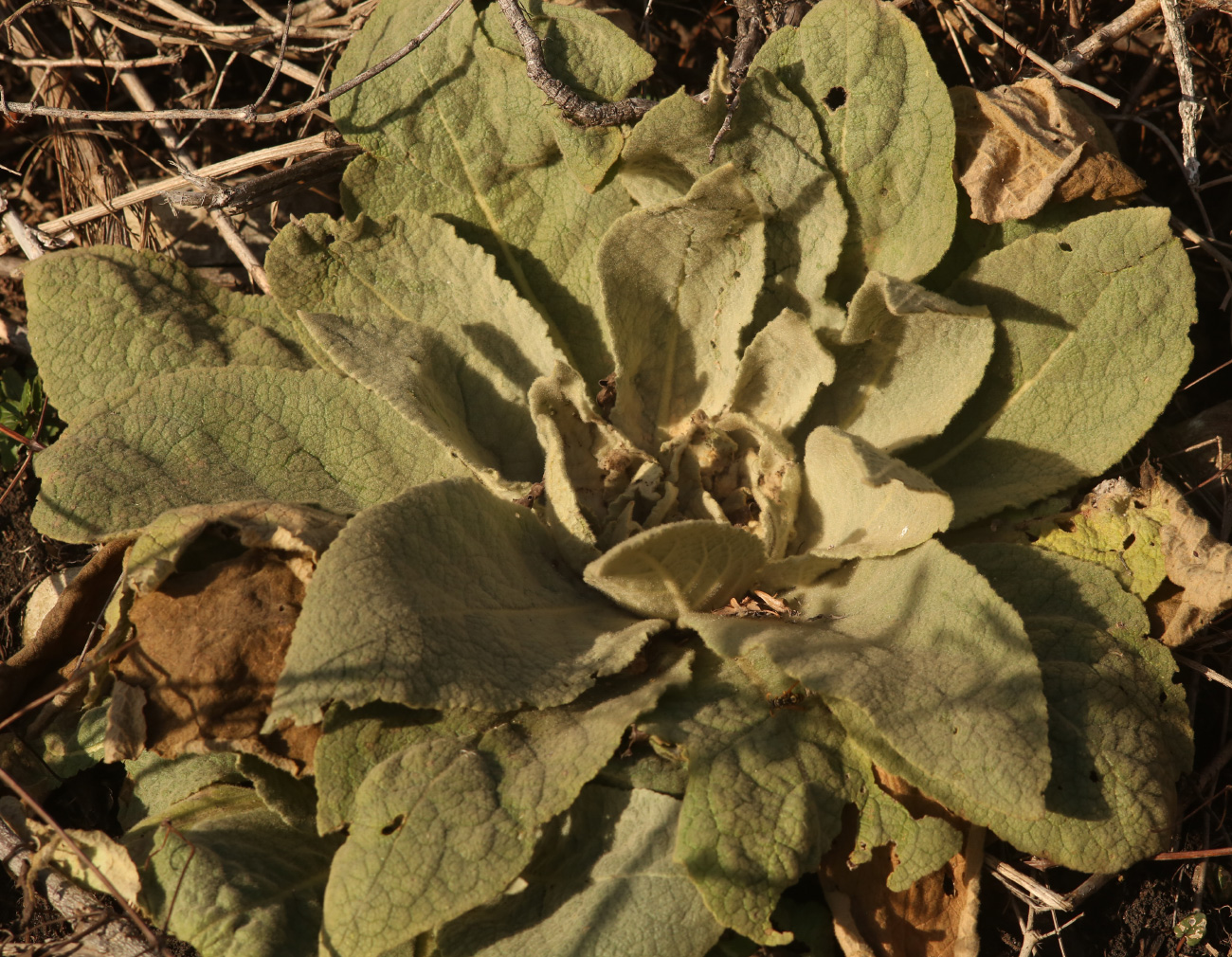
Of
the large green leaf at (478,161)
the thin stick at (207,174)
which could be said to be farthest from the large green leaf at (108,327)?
the large green leaf at (478,161)

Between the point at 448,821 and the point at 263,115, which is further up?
the point at 263,115

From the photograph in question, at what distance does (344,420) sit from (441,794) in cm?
91

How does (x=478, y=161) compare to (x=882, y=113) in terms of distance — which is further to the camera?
(x=478, y=161)

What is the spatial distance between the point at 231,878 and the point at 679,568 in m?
1.01

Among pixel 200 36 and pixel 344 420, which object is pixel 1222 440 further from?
pixel 200 36

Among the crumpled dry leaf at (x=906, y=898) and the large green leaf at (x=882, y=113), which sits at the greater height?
the large green leaf at (x=882, y=113)

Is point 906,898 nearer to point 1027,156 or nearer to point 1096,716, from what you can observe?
point 1096,716

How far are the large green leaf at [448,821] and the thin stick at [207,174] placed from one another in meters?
1.60

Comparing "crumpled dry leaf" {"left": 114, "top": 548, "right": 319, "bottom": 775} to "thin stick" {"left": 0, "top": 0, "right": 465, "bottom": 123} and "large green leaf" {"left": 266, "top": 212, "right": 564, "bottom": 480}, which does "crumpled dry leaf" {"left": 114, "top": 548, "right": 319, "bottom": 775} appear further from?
"thin stick" {"left": 0, "top": 0, "right": 465, "bottom": 123}

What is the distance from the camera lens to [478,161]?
8.06 feet

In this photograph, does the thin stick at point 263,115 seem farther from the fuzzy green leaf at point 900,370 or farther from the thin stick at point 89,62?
the fuzzy green leaf at point 900,370

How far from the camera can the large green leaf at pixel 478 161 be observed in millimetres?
2412

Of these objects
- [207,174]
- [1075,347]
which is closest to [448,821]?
[1075,347]

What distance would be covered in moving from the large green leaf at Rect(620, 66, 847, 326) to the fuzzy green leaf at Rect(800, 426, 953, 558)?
0.42m
